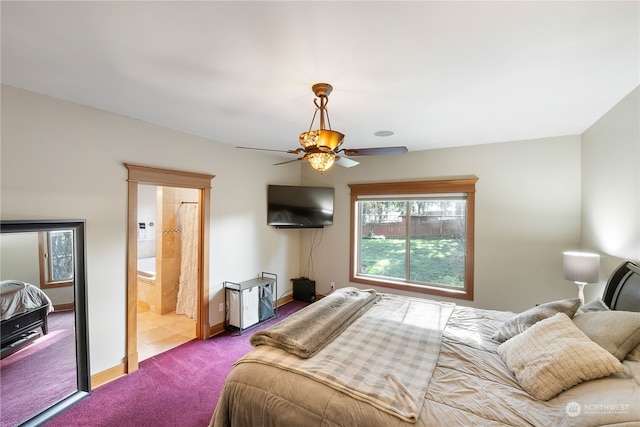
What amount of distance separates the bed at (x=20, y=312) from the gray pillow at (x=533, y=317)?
12.1 ft

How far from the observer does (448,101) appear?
230 cm

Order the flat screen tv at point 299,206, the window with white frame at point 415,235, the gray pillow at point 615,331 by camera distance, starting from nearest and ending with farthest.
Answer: the gray pillow at point 615,331 < the window with white frame at point 415,235 < the flat screen tv at point 299,206

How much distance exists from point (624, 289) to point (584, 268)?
0.57 m

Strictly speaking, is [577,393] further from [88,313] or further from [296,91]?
[88,313]

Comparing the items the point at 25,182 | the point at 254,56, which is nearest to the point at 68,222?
the point at 25,182

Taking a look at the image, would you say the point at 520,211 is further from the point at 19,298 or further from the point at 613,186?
the point at 19,298

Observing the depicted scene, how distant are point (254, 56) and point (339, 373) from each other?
6.61 feet

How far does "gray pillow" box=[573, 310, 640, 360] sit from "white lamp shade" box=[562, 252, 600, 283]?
1156mm

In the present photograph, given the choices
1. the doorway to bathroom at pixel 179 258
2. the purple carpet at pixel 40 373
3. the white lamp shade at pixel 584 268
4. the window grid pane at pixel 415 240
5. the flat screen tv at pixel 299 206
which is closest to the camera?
the purple carpet at pixel 40 373

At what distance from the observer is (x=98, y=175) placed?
249 centimetres

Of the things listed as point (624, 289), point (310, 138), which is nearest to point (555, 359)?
point (624, 289)

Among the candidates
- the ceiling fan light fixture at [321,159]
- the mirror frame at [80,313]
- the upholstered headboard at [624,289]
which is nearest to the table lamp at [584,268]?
the upholstered headboard at [624,289]

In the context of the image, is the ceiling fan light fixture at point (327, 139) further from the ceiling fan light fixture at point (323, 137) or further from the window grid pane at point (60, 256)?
the window grid pane at point (60, 256)

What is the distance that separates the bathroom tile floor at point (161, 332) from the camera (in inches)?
126
